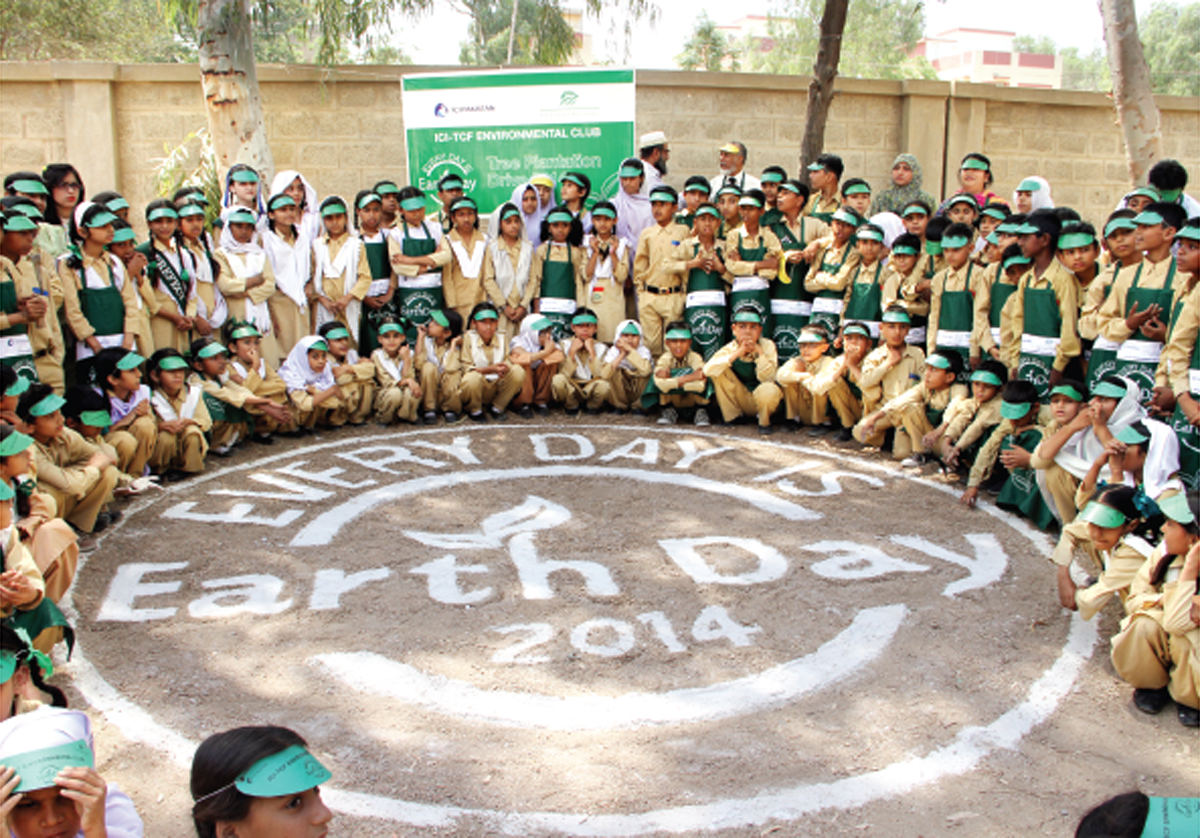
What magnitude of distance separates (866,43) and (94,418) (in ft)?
135

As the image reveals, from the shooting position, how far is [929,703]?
13.5 feet

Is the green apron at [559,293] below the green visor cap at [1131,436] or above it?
above

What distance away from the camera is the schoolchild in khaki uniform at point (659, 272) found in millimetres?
8867

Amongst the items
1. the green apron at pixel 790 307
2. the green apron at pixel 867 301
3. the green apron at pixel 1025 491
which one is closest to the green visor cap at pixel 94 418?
the green apron at pixel 790 307

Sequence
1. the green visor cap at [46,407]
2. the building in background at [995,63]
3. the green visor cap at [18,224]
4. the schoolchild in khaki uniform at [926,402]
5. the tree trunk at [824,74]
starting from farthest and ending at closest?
the building in background at [995,63]
the tree trunk at [824,74]
the schoolchild in khaki uniform at [926,402]
the green visor cap at [18,224]
the green visor cap at [46,407]

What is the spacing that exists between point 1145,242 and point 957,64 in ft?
287

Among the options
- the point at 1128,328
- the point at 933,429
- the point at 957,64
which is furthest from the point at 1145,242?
the point at 957,64

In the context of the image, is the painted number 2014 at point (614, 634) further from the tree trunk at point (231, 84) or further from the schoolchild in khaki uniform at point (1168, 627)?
Answer: the tree trunk at point (231, 84)

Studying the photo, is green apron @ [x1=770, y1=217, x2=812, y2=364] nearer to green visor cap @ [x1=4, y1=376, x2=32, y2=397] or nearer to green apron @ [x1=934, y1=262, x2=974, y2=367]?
green apron @ [x1=934, y1=262, x2=974, y2=367]

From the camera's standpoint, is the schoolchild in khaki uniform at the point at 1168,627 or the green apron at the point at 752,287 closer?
the schoolchild in khaki uniform at the point at 1168,627

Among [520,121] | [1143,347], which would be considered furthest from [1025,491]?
[520,121]

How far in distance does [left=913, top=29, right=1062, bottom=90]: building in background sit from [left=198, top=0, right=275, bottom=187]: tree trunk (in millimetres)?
68167

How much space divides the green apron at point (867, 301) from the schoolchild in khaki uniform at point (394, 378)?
350 cm

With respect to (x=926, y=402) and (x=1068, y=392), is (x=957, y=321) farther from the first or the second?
(x=1068, y=392)
